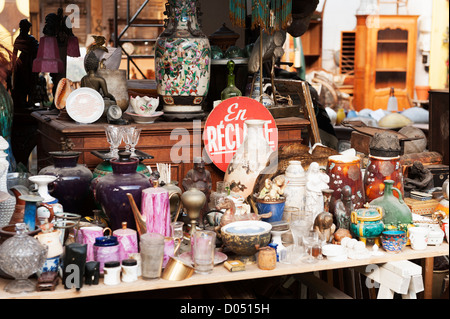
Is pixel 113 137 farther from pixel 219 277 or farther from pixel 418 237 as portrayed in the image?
pixel 418 237

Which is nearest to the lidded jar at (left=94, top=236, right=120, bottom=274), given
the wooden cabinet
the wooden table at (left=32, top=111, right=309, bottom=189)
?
the wooden table at (left=32, top=111, right=309, bottom=189)

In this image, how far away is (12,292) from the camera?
2164mm

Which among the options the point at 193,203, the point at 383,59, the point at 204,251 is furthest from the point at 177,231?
the point at 383,59

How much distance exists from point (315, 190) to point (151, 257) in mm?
876

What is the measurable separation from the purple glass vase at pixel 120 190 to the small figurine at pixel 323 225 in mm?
737

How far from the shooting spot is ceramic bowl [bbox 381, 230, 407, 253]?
2.64 m

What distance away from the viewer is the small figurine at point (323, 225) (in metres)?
2.62

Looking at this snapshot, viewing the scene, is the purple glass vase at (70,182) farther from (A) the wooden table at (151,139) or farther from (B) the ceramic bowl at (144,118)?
(B) the ceramic bowl at (144,118)

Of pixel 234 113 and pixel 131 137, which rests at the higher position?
pixel 234 113

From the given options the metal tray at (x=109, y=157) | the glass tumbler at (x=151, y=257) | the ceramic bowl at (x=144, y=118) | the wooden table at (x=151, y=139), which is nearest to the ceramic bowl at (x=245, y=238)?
the glass tumbler at (x=151, y=257)

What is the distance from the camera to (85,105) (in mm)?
3195

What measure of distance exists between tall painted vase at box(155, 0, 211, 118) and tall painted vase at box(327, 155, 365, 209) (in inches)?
35.3

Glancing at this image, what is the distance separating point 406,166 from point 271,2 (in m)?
1.19

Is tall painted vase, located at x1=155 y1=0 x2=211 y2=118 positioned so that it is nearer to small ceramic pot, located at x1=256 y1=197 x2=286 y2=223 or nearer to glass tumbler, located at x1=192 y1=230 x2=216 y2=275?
small ceramic pot, located at x1=256 y1=197 x2=286 y2=223
